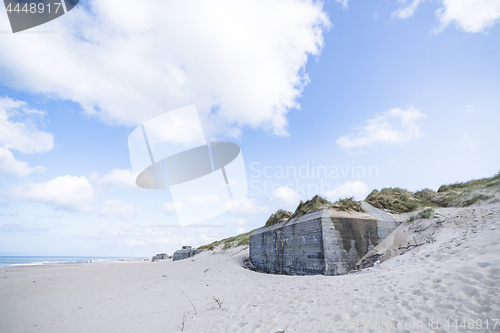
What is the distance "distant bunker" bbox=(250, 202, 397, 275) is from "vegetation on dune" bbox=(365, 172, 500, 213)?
1.41m

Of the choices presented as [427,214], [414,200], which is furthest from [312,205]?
[414,200]

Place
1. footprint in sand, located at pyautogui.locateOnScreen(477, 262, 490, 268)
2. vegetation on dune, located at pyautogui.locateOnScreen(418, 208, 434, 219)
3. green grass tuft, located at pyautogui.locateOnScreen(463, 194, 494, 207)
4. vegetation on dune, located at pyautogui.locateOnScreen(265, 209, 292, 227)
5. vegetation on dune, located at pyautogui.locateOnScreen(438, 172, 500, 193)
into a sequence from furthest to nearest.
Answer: vegetation on dune, located at pyautogui.locateOnScreen(265, 209, 292, 227)
vegetation on dune, located at pyautogui.locateOnScreen(438, 172, 500, 193)
vegetation on dune, located at pyautogui.locateOnScreen(418, 208, 434, 219)
green grass tuft, located at pyautogui.locateOnScreen(463, 194, 494, 207)
footprint in sand, located at pyautogui.locateOnScreen(477, 262, 490, 268)

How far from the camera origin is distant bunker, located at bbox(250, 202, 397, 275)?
9914 millimetres

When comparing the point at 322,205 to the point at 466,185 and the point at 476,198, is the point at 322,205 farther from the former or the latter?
the point at 466,185

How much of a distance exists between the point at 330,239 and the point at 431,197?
8920 mm

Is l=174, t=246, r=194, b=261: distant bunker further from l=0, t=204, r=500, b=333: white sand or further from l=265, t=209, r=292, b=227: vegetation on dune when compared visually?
l=0, t=204, r=500, b=333: white sand

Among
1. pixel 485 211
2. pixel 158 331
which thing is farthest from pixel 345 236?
pixel 158 331

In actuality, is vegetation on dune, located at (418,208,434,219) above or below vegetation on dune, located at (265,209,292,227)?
below

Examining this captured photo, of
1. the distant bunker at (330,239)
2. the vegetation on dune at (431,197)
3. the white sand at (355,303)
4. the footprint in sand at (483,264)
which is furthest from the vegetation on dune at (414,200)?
the footprint in sand at (483,264)

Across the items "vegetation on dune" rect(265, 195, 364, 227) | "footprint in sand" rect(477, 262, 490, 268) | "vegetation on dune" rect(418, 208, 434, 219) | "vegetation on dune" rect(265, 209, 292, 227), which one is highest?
"vegetation on dune" rect(265, 195, 364, 227)

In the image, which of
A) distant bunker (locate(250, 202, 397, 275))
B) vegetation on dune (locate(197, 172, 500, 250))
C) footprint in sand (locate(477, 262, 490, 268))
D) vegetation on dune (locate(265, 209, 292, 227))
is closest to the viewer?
footprint in sand (locate(477, 262, 490, 268))

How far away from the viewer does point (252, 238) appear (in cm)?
1797

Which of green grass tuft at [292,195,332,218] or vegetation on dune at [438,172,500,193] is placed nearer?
green grass tuft at [292,195,332,218]

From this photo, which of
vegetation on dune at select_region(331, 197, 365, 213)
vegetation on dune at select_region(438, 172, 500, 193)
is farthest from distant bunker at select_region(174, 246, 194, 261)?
A: vegetation on dune at select_region(438, 172, 500, 193)
